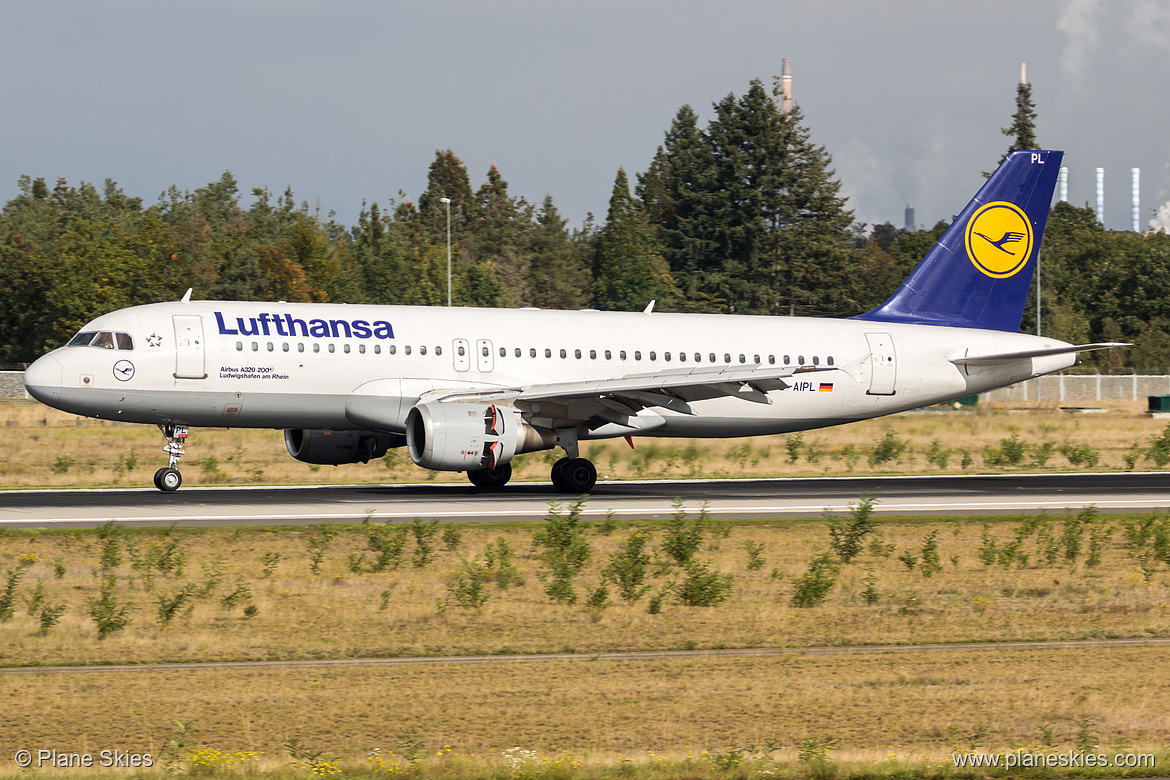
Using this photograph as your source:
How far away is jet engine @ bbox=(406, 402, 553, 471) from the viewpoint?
2600 cm

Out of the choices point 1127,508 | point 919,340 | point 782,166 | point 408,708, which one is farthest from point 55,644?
point 782,166

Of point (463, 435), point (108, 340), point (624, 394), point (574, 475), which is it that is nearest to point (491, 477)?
point (574, 475)

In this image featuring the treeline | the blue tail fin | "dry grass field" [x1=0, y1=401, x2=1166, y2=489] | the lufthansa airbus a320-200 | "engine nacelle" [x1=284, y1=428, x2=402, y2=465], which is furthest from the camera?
the treeline

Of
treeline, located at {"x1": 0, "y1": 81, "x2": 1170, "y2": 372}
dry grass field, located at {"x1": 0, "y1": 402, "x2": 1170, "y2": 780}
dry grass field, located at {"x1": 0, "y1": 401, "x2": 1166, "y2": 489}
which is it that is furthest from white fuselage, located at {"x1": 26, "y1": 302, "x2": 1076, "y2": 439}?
treeline, located at {"x1": 0, "y1": 81, "x2": 1170, "y2": 372}

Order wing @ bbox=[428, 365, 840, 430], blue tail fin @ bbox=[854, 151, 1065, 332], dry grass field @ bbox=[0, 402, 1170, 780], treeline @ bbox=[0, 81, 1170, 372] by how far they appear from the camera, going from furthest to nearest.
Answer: treeline @ bbox=[0, 81, 1170, 372] < blue tail fin @ bbox=[854, 151, 1065, 332] < wing @ bbox=[428, 365, 840, 430] < dry grass field @ bbox=[0, 402, 1170, 780]

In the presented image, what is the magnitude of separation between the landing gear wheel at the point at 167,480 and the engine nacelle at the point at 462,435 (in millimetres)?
5439

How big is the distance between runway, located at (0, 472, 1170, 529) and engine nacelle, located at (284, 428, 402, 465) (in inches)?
31.5

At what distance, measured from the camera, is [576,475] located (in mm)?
29547

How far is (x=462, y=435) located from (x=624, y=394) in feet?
12.9

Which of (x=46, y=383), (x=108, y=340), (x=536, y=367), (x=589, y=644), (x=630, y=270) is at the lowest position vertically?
(x=589, y=644)

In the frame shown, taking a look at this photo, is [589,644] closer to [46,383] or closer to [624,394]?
[624,394]

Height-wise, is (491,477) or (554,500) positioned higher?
(491,477)

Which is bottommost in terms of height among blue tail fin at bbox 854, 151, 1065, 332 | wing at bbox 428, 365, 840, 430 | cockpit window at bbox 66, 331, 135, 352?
wing at bbox 428, 365, 840, 430

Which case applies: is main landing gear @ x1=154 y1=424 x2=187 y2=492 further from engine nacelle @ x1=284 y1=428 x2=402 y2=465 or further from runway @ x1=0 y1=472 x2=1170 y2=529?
engine nacelle @ x1=284 y1=428 x2=402 y2=465
